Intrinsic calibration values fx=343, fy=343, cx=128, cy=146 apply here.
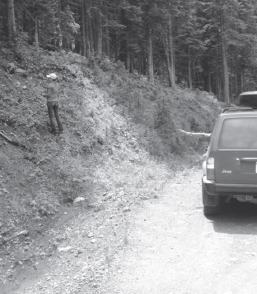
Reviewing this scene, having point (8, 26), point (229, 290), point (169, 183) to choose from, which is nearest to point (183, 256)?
point (229, 290)

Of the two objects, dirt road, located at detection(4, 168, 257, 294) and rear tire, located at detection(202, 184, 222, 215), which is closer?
dirt road, located at detection(4, 168, 257, 294)

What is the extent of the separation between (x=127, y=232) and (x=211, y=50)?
3468 cm

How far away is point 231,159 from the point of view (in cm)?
639

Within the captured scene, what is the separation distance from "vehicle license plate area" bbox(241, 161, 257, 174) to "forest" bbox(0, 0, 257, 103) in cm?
1157

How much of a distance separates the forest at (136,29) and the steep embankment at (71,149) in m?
2.58

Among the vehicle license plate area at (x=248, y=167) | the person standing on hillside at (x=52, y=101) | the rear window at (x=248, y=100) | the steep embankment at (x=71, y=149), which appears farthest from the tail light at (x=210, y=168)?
the rear window at (x=248, y=100)

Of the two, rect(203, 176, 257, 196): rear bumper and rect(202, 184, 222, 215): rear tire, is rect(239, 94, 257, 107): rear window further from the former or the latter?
rect(203, 176, 257, 196): rear bumper

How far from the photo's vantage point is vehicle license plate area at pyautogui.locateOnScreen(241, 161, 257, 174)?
6262 mm

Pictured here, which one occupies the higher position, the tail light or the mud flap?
the tail light

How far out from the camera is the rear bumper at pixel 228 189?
6.31 meters

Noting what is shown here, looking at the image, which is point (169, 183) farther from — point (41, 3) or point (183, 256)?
point (41, 3)

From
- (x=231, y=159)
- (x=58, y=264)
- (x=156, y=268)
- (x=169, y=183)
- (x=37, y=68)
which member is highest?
(x=37, y=68)

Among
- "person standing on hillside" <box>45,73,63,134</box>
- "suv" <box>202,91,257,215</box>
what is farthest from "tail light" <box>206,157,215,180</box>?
"person standing on hillside" <box>45,73,63,134</box>

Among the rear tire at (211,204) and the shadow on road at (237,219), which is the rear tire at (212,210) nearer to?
the rear tire at (211,204)
